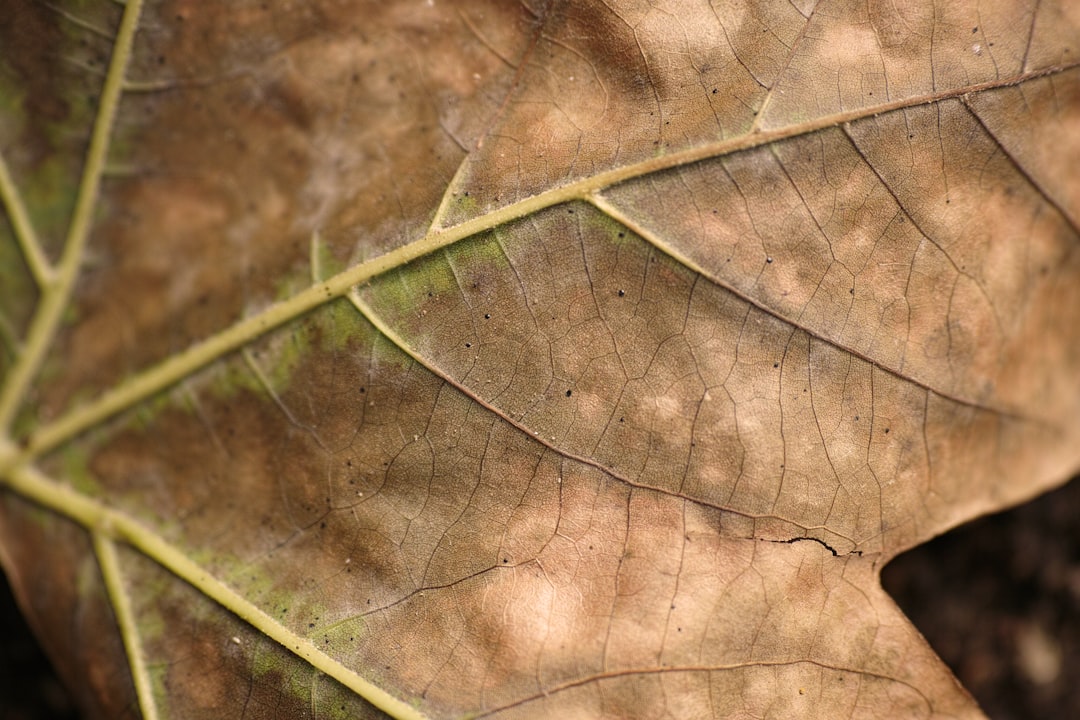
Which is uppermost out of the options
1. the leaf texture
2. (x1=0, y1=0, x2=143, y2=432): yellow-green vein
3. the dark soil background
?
(x1=0, y1=0, x2=143, y2=432): yellow-green vein

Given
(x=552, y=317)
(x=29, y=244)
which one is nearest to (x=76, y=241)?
(x=29, y=244)

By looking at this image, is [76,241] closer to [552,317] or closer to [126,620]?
[126,620]

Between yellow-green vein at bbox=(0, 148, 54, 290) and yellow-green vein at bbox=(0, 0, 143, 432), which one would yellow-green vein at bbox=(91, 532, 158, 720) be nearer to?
yellow-green vein at bbox=(0, 0, 143, 432)

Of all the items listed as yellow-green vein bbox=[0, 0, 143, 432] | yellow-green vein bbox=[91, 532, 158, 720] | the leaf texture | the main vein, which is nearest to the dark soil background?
the leaf texture

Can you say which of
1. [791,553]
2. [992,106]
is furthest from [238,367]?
[992,106]

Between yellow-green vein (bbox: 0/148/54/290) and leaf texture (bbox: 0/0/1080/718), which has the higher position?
yellow-green vein (bbox: 0/148/54/290)

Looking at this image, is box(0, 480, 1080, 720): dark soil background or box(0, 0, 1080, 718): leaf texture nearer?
box(0, 0, 1080, 718): leaf texture
